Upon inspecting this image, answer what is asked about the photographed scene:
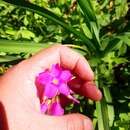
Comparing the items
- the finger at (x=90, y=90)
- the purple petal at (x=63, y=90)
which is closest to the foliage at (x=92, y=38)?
the finger at (x=90, y=90)

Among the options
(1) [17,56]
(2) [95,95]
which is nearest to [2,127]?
(2) [95,95]

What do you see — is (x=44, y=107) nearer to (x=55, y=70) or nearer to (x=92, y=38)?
(x=55, y=70)

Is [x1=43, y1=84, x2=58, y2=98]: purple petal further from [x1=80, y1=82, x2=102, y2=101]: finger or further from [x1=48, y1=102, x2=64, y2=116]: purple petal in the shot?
[x1=80, y1=82, x2=102, y2=101]: finger

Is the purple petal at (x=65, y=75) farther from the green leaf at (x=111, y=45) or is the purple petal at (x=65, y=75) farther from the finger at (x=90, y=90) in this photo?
the green leaf at (x=111, y=45)

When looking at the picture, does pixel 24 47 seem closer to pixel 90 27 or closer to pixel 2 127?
pixel 90 27

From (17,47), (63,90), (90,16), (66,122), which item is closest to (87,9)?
(90,16)

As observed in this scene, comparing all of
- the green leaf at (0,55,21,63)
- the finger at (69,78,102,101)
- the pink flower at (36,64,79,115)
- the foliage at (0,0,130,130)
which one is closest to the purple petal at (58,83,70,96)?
the pink flower at (36,64,79,115)
